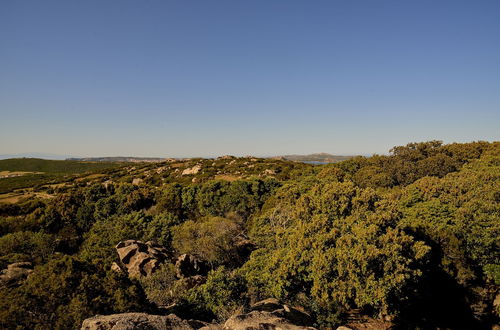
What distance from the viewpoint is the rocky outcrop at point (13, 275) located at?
59.0ft

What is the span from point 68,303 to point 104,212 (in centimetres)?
3758

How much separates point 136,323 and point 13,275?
1654cm

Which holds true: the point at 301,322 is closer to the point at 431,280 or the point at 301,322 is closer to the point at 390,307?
the point at 390,307

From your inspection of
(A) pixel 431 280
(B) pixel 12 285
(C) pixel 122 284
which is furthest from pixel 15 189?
(A) pixel 431 280

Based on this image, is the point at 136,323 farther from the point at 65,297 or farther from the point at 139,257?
the point at 139,257


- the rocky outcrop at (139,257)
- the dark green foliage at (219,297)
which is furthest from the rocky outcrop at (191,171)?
the dark green foliage at (219,297)

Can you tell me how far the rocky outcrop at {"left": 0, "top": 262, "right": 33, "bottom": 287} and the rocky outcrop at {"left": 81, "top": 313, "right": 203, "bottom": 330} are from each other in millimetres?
13375

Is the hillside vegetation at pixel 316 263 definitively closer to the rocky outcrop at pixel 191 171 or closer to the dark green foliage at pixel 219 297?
the dark green foliage at pixel 219 297

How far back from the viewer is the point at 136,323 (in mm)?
9211

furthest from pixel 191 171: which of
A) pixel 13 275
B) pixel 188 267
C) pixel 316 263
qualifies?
pixel 316 263

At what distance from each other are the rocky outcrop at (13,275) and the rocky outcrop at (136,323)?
13.4m

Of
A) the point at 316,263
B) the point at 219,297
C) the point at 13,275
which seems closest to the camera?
the point at 316,263

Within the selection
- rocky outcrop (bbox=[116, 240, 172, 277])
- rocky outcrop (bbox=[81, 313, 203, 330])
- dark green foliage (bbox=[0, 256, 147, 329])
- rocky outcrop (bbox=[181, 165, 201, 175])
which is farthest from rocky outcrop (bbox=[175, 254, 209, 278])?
rocky outcrop (bbox=[181, 165, 201, 175])

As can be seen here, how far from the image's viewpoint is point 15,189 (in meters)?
82.4
